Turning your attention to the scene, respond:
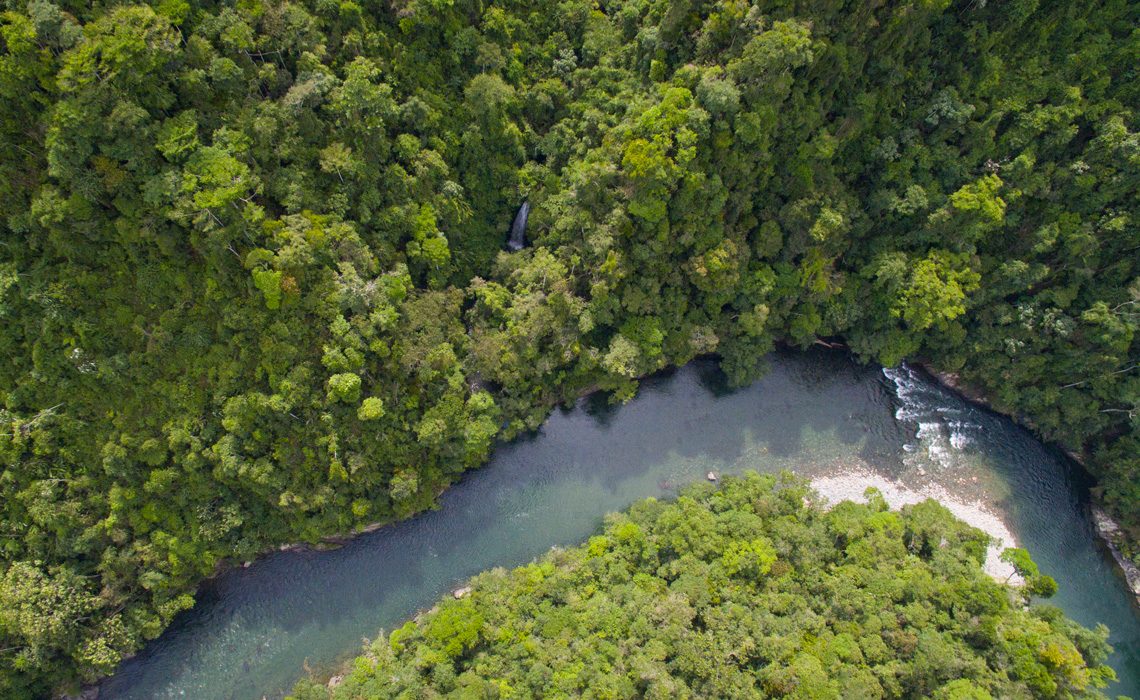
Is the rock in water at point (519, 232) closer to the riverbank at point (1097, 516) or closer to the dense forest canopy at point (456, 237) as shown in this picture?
the dense forest canopy at point (456, 237)

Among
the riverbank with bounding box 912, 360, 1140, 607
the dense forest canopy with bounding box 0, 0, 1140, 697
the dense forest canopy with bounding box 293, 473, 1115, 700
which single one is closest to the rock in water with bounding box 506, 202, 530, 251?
the dense forest canopy with bounding box 0, 0, 1140, 697

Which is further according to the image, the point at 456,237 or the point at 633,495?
the point at 633,495

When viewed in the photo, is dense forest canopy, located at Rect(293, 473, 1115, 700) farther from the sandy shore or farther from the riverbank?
the riverbank

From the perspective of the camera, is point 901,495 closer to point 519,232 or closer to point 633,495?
point 633,495

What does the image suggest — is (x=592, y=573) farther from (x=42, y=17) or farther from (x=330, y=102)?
(x=42, y=17)

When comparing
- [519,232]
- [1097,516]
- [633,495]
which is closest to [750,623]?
[633,495]

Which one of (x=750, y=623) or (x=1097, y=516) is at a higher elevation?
(x=1097, y=516)

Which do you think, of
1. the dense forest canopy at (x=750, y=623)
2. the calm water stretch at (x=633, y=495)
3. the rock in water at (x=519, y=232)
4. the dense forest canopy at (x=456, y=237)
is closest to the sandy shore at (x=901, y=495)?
the calm water stretch at (x=633, y=495)

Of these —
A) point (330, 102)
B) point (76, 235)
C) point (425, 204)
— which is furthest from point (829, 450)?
point (76, 235)
